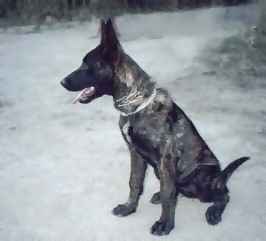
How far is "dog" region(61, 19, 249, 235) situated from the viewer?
3.54 metres

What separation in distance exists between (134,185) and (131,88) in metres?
0.83

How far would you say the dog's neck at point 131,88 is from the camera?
3.54 m

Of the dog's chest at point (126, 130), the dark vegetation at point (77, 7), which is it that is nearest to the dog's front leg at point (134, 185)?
the dog's chest at point (126, 130)

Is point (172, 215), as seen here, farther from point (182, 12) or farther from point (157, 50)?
point (182, 12)

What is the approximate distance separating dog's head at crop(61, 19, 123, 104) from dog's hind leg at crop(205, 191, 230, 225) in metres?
1.13

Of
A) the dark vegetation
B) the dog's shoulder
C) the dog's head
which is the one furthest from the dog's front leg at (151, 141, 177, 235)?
the dark vegetation

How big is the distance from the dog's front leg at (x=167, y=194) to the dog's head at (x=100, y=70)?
594 mm

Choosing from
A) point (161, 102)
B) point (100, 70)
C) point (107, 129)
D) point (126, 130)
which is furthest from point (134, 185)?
point (107, 129)

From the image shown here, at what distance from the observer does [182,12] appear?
9914 millimetres

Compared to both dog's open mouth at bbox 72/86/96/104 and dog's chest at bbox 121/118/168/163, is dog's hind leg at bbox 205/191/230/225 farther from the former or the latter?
dog's open mouth at bbox 72/86/96/104

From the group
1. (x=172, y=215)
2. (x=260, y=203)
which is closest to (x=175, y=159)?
(x=172, y=215)

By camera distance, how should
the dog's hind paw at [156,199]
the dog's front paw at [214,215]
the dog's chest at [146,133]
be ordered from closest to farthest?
the dog's chest at [146,133] < the dog's front paw at [214,215] < the dog's hind paw at [156,199]

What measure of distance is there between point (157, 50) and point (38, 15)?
3.00 meters

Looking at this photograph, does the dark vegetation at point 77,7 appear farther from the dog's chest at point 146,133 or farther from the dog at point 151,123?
the dog's chest at point 146,133
